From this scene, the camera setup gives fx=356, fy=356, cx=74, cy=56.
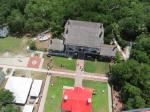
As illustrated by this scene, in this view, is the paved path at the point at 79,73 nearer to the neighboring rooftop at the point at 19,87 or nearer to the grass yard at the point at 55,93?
the grass yard at the point at 55,93

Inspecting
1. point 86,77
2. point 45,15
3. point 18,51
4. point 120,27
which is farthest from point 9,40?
point 120,27

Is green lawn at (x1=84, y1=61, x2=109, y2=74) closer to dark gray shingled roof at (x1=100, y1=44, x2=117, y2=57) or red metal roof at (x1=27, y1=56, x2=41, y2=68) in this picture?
dark gray shingled roof at (x1=100, y1=44, x2=117, y2=57)

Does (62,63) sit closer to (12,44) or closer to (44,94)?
(44,94)

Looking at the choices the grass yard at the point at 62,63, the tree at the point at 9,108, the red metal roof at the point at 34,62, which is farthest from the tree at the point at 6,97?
the grass yard at the point at 62,63

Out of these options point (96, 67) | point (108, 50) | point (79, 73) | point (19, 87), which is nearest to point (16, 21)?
point (79, 73)

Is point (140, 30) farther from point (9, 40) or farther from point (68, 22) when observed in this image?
point (9, 40)
